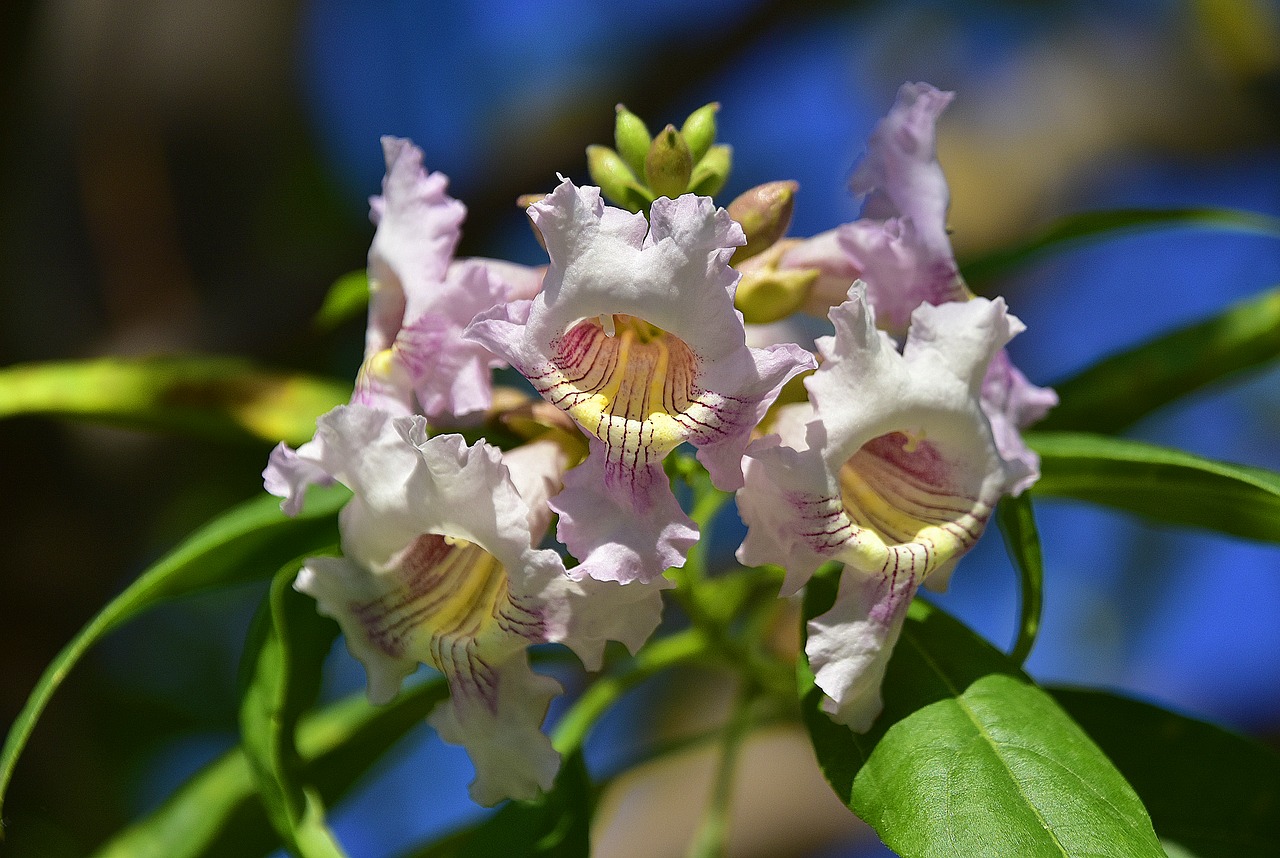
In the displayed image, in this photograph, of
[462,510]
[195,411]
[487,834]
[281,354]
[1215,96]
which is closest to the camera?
[462,510]

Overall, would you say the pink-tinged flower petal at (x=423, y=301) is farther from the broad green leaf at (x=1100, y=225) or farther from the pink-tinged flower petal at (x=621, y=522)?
the broad green leaf at (x=1100, y=225)

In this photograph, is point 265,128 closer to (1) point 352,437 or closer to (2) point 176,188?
(2) point 176,188

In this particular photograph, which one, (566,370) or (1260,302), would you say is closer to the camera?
(566,370)

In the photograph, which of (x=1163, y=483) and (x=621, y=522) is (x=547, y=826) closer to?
(x=621, y=522)

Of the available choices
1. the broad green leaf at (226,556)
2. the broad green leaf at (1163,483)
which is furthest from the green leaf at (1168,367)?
the broad green leaf at (226,556)

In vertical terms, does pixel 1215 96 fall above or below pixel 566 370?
below

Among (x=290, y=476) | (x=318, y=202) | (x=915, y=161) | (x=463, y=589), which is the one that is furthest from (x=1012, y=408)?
(x=318, y=202)

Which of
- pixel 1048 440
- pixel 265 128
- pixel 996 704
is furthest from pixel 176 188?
pixel 996 704

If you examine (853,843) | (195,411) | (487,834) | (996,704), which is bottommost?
(853,843)
